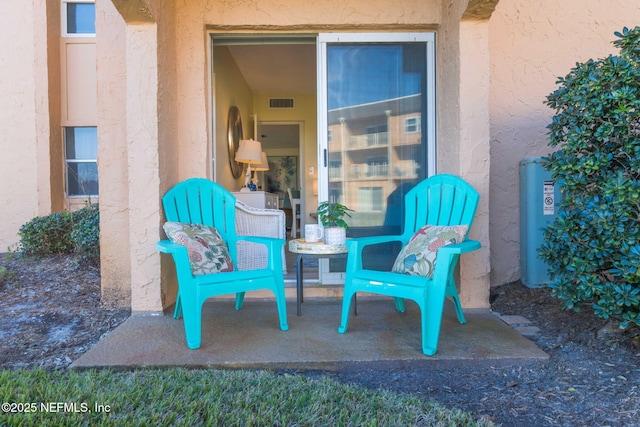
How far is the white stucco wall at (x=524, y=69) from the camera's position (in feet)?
10.4

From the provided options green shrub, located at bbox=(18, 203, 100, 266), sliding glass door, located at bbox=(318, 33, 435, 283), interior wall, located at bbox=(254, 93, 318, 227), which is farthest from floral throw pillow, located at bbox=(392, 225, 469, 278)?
interior wall, located at bbox=(254, 93, 318, 227)

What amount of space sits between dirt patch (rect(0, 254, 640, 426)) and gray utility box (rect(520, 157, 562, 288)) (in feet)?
0.44

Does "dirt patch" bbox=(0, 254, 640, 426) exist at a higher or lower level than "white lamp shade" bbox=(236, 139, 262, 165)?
lower

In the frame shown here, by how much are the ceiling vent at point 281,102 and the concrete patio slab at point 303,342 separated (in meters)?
5.47

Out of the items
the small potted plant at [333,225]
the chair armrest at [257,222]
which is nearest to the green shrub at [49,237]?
the chair armrest at [257,222]

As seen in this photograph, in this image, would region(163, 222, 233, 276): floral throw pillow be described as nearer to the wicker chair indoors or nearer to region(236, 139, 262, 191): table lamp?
the wicker chair indoors

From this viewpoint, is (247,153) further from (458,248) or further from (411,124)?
(458,248)

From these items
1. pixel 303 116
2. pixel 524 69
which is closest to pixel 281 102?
pixel 303 116

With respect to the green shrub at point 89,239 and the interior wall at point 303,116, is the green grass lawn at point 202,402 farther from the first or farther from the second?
the interior wall at point 303,116

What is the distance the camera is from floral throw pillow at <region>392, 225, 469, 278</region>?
2260 mm

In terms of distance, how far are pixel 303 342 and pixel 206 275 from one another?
68 centimetres

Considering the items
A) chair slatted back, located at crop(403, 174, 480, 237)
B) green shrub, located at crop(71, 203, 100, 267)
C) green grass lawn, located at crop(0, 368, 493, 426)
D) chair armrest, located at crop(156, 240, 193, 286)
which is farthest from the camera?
green shrub, located at crop(71, 203, 100, 267)

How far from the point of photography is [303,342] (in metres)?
2.16

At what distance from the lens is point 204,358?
1.95 metres
